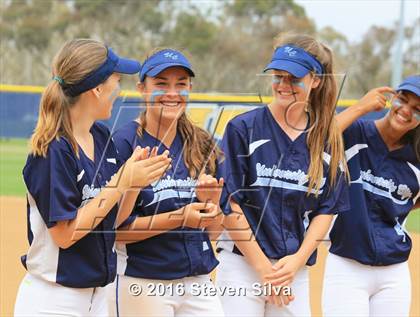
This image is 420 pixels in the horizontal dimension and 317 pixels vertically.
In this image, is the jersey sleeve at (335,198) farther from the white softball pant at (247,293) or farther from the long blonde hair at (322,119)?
the white softball pant at (247,293)

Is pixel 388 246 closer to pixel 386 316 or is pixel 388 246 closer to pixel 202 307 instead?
pixel 386 316

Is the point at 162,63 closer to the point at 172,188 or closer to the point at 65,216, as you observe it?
the point at 172,188

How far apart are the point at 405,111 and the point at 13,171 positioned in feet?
48.4

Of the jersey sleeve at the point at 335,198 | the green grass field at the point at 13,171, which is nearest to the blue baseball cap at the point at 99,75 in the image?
the jersey sleeve at the point at 335,198

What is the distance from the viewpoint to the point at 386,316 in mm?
3939

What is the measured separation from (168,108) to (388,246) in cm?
143

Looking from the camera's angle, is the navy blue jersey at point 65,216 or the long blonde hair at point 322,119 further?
the long blonde hair at point 322,119

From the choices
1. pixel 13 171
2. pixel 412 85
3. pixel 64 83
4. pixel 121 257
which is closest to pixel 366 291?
pixel 412 85

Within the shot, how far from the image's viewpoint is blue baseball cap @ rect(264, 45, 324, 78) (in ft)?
11.9

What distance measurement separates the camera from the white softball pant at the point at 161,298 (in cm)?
344

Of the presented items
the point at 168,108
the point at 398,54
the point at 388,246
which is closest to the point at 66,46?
the point at 168,108

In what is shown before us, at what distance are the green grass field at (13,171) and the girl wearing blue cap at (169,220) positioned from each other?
25.4 ft

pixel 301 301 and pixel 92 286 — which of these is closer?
pixel 92 286

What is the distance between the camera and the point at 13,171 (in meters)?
17.6
